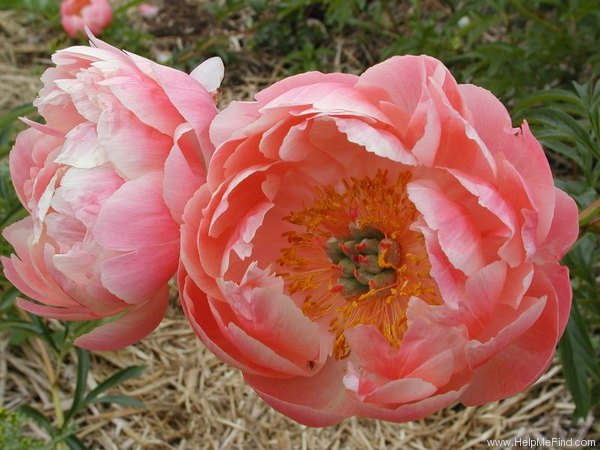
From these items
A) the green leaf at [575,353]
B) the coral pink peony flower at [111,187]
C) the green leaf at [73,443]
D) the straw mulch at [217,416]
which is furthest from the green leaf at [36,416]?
the green leaf at [575,353]

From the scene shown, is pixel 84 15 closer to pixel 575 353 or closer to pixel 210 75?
pixel 210 75

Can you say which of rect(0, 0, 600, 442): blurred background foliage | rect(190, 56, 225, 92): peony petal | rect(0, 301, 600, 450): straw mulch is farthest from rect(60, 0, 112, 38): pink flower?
rect(190, 56, 225, 92): peony petal

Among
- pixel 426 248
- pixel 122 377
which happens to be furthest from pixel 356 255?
pixel 122 377

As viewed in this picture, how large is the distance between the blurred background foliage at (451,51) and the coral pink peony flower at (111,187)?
43 cm

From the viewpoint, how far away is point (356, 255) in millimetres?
928

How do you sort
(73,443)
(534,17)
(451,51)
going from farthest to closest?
(451,51), (534,17), (73,443)

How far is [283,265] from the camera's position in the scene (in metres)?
0.92

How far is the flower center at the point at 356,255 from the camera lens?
90cm

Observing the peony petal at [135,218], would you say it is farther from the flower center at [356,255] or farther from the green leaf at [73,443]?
the green leaf at [73,443]

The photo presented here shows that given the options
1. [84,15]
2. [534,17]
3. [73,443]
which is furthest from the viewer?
[84,15]

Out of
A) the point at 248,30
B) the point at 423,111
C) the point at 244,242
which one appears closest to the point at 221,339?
the point at 244,242

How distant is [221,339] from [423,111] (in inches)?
12.2

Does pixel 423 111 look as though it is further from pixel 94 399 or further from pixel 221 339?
pixel 94 399

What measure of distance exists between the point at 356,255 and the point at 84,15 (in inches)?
64.5
